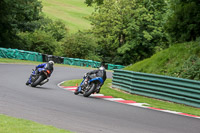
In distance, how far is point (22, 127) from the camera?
7211 millimetres

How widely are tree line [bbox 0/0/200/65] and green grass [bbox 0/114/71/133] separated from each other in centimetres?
3801

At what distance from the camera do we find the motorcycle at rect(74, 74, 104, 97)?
14.2 m

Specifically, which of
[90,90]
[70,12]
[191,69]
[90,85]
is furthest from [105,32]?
[70,12]

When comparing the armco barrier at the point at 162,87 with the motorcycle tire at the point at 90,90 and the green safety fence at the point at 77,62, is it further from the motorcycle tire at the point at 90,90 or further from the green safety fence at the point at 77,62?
the green safety fence at the point at 77,62

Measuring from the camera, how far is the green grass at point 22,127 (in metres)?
6.91

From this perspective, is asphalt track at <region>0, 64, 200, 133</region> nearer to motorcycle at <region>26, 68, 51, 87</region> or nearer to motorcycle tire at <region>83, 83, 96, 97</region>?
motorcycle tire at <region>83, 83, 96, 97</region>

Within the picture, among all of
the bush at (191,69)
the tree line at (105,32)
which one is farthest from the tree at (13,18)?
the bush at (191,69)

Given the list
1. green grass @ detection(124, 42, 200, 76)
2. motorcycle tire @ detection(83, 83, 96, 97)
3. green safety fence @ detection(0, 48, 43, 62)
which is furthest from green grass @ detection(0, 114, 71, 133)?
green safety fence @ detection(0, 48, 43, 62)

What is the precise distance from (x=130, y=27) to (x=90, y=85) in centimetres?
4244

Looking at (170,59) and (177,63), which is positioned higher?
(170,59)

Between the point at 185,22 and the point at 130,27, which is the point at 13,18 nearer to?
the point at 130,27

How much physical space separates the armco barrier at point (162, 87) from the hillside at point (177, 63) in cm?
154

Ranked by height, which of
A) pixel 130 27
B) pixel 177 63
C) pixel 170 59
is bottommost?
pixel 177 63

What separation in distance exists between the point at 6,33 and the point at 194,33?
31267mm
